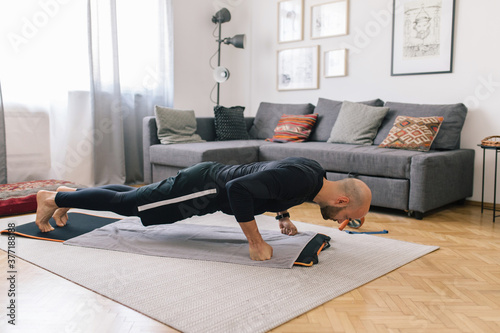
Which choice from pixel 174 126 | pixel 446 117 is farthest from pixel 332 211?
pixel 174 126

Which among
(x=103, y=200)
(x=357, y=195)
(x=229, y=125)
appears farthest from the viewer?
(x=229, y=125)

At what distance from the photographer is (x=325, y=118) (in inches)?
183

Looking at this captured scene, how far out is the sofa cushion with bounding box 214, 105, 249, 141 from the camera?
4852 millimetres

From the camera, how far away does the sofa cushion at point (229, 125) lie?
485 cm

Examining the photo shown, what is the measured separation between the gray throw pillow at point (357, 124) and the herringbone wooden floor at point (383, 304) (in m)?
1.78

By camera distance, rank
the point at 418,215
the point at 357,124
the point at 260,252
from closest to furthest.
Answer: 1. the point at 260,252
2. the point at 418,215
3. the point at 357,124

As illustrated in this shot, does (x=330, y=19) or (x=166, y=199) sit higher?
(x=330, y=19)

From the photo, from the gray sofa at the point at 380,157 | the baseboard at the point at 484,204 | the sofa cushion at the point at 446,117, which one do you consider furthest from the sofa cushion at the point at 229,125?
the baseboard at the point at 484,204

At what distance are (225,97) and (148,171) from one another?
6.26 feet

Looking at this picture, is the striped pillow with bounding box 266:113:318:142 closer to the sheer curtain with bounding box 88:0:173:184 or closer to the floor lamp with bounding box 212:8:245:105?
the floor lamp with bounding box 212:8:245:105

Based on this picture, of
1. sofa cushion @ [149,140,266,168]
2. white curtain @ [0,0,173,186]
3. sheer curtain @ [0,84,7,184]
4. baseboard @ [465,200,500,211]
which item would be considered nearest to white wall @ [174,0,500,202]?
baseboard @ [465,200,500,211]

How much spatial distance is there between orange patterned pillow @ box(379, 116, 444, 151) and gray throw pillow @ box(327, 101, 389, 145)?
0.28 m

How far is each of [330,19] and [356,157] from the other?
2.04m

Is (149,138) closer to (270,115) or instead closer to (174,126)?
(174,126)
